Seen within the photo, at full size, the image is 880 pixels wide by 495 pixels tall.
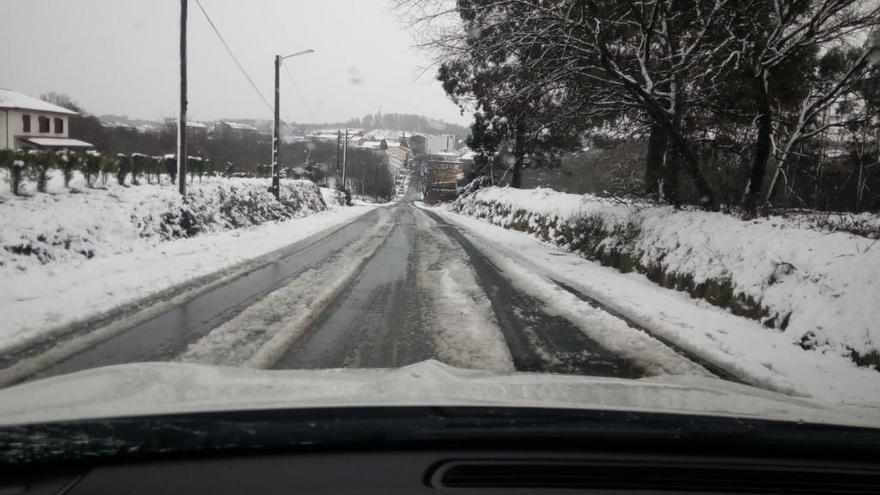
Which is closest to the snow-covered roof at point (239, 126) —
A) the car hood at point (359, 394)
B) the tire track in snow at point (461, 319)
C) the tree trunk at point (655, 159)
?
the tree trunk at point (655, 159)

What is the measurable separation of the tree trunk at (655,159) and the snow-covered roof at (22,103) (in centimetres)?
4105

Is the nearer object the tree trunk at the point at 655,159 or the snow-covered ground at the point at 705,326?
the snow-covered ground at the point at 705,326

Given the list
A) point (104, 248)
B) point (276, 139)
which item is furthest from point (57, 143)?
point (104, 248)

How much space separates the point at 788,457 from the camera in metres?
2.24

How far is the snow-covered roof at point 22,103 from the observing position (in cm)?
3956

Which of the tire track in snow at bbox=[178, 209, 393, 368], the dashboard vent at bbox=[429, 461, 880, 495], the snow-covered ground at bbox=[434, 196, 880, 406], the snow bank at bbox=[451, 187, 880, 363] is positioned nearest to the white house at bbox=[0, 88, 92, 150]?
the tire track in snow at bbox=[178, 209, 393, 368]

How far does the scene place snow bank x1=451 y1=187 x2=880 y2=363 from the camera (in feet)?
19.6

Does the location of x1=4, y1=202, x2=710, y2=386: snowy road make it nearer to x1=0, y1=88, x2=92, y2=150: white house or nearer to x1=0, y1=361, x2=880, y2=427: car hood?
x1=0, y1=361, x2=880, y2=427: car hood

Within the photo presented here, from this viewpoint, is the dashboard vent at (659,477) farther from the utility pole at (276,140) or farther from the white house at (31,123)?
the white house at (31,123)

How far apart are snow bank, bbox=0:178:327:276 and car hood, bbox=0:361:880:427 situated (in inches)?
287

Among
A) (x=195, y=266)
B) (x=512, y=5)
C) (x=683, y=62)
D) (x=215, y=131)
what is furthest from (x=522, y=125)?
(x=215, y=131)

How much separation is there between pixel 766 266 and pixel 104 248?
11.0 metres

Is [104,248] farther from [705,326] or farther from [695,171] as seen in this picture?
[695,171]

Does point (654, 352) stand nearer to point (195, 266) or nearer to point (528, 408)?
point (528, 408)
